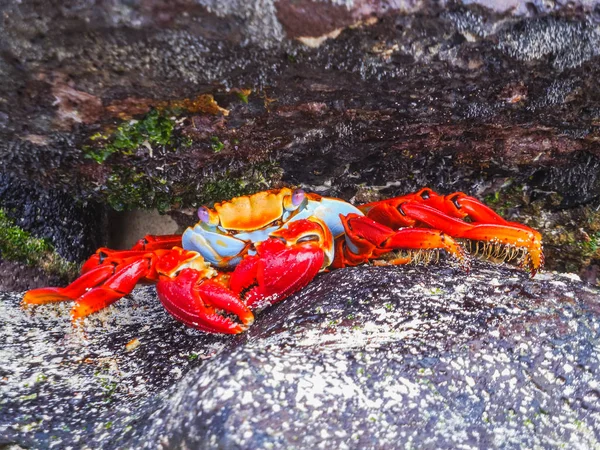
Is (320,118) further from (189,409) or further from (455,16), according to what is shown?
(189,409)

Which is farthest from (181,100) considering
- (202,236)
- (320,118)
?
(202,236)

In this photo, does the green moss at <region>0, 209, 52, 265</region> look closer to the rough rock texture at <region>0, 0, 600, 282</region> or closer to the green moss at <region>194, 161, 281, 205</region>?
the rough rock texture at <region>0, 0, 600, 282</region>

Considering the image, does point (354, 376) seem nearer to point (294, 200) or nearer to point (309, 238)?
point (309, 238)

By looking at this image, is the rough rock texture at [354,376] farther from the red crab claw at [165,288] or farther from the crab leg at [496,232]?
the crab leg at [496,232]

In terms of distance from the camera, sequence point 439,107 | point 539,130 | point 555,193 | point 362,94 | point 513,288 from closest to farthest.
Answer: point 513,288 → point 362,94 → point 439,107 → point 539,130 → point 555,193

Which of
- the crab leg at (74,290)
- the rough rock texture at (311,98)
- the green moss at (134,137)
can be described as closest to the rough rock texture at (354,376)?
the crab leg at (74,290)

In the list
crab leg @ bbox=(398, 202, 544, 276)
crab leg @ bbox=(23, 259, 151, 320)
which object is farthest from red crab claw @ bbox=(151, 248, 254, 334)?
crab leg @ bbox=(398, 202, 544, 276)
